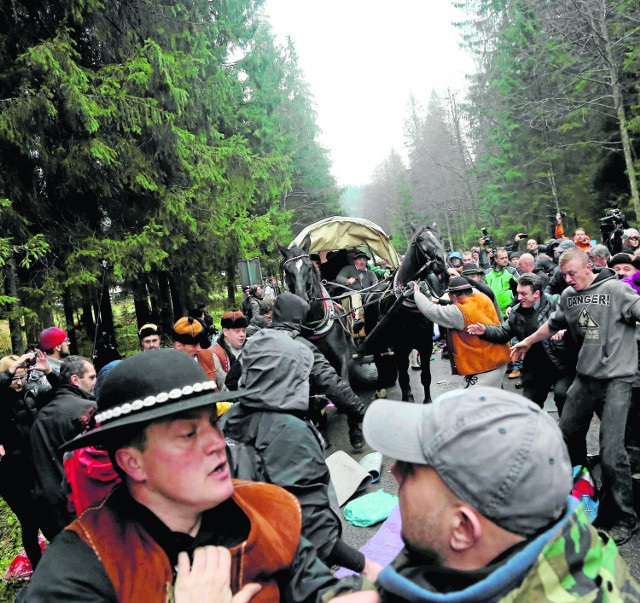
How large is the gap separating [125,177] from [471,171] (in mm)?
32732

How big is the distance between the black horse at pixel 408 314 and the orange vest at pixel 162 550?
219 inches

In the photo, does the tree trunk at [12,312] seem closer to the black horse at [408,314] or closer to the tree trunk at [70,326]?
the tree trunk at [70,326]

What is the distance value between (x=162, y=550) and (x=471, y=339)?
5.06 metres

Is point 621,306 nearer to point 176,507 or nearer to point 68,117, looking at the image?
point 176,507

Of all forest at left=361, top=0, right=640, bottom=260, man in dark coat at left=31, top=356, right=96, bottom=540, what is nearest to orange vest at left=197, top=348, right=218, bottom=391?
man in dark coat at left=31, top=356, right=96, bottom=540

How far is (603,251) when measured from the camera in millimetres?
6004

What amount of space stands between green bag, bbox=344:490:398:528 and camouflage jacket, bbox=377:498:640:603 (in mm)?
3824

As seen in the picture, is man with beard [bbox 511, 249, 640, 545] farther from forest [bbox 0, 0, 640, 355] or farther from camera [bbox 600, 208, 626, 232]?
forest [bbox 0, 0, 640, 355]

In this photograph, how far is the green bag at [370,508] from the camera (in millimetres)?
4605

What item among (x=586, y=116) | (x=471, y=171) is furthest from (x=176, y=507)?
(x=471, y=171)

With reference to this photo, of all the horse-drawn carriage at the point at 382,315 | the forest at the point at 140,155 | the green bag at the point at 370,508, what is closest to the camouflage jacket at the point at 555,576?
the green bag at the point at 370,508

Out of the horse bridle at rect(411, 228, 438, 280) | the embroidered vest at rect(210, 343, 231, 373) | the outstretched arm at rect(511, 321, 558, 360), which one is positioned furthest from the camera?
the horse bridle at rect(411, 228, 438, 280)

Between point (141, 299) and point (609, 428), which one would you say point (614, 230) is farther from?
point (141, 299)

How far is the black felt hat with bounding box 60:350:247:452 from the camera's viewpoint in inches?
56.2
